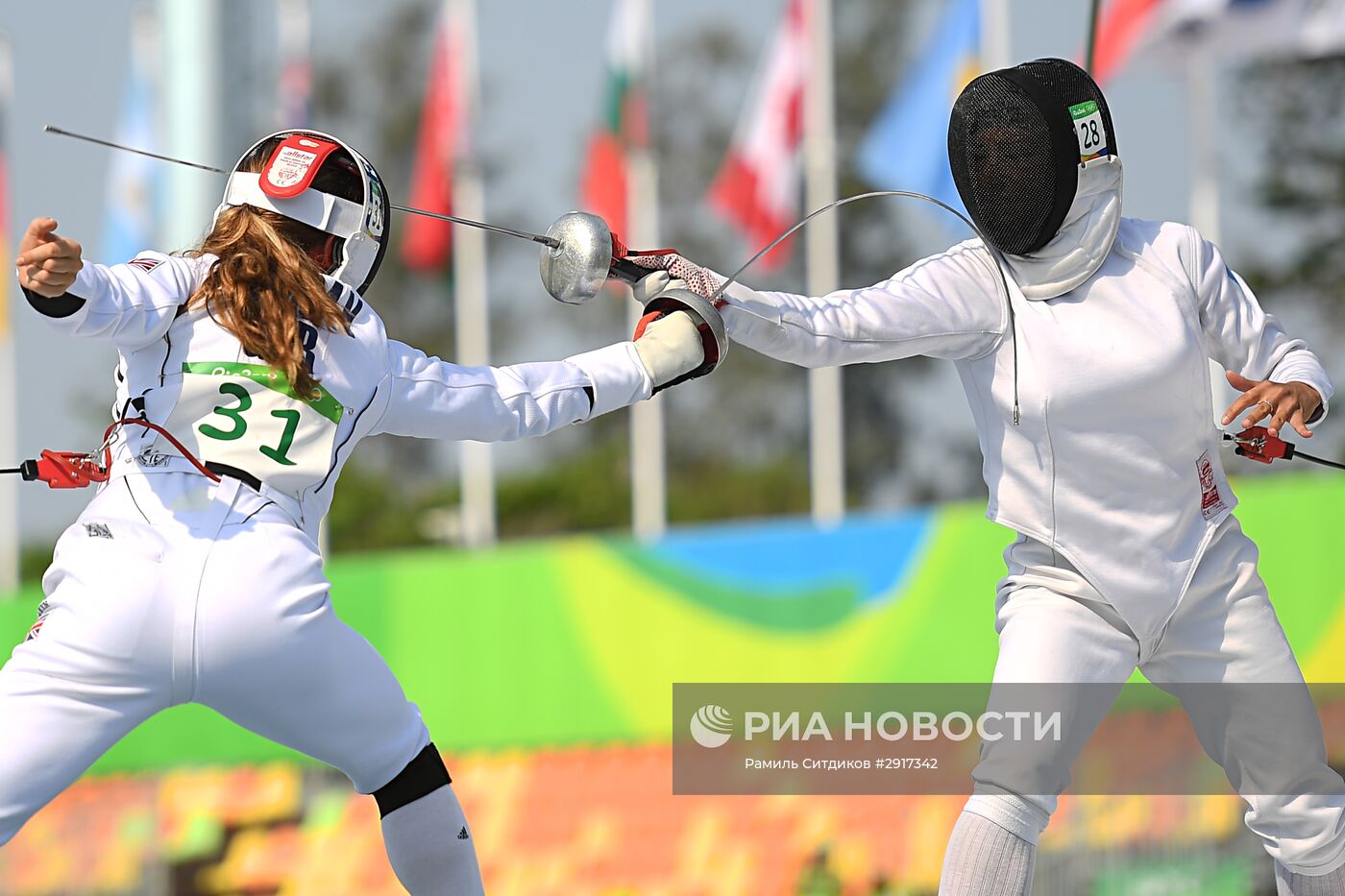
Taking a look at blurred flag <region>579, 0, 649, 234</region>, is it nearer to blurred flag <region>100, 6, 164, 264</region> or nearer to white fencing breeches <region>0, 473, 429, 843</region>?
blurred flag <region>100, 6, 164, 264</region>

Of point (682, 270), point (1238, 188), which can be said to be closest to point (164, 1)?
point (682, 270)

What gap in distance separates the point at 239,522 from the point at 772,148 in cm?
977

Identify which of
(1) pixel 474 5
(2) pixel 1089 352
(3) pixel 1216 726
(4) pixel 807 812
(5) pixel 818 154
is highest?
(1) pixel 474 5

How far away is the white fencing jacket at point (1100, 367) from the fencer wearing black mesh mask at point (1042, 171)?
6 centimetres

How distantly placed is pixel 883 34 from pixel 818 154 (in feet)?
45.7

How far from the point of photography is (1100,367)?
3.24m

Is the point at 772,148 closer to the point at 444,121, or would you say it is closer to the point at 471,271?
the point at 444,121

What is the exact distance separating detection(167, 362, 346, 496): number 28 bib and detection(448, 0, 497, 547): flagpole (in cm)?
1176

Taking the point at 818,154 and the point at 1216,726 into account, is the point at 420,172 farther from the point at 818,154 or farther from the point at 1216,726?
the point at 1216,726

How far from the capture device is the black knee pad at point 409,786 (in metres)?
3.06

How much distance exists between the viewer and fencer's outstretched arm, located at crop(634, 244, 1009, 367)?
3314mm

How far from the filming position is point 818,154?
40.1 feet

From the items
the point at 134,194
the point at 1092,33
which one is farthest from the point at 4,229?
the point at 1092,33

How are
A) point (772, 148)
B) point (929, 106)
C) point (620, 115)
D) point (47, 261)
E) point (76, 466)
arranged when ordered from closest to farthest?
1. point (47, 261)
2. point (76, 466)
3. point (929, 106)
4. point (772, 148)
5. point (620, 115)
